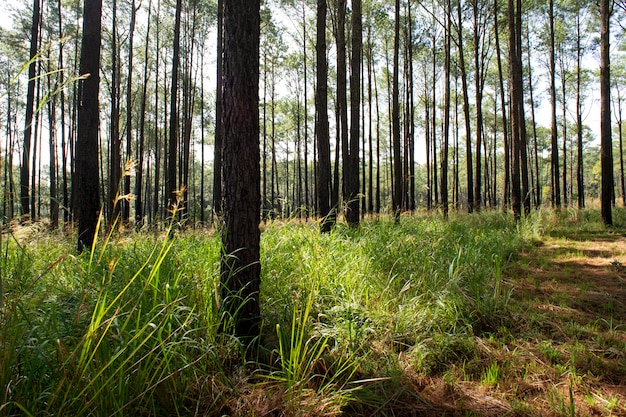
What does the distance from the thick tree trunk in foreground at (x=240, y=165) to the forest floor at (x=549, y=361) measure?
124 cm

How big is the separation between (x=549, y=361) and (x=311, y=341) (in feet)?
5.07

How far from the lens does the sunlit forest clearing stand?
4.31ft

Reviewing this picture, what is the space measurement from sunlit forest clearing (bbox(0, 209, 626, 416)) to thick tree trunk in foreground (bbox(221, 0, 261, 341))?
0.17m

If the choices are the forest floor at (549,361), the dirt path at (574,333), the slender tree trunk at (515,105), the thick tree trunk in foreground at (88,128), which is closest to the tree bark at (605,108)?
the slender tree trunk at (515,105)

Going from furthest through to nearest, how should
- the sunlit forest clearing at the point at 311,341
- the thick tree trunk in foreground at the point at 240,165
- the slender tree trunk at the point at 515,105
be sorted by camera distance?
the slender tree trunk at the point at 515,105, the thick tree trunk in foreground at the point at 240,165, the sunlit forest clearing at the point at 311,341

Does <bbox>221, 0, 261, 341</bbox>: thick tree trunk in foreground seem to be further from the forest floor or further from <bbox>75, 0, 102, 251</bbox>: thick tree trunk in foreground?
<bbox>75, 0, 102, 251</bbox>: thick tree trunk in foreground

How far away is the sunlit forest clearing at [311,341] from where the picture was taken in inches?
51.7

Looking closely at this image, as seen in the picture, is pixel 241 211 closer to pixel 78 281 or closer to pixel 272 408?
pixel 272 408

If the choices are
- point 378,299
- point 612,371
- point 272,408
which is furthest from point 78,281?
point 612,371

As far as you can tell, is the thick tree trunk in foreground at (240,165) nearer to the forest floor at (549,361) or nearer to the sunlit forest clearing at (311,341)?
the sunlit forest clearing at (311,341)

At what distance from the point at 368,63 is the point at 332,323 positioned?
1713 centimetres

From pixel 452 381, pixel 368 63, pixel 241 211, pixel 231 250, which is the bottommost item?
pixel 452 381

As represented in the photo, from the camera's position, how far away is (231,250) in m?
2.14

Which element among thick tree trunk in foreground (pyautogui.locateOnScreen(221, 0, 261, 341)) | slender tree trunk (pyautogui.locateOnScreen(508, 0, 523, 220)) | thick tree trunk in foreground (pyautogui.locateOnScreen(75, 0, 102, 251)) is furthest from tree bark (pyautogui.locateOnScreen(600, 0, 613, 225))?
thick tree trunk in foreground (pyautogui.locateOnScreen(75, 0, 102, 251))
